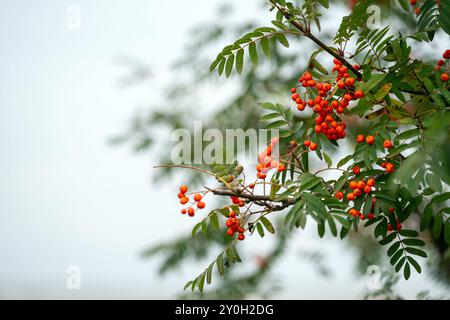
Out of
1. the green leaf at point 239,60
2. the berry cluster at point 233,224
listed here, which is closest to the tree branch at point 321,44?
the green leaf at point 239,60

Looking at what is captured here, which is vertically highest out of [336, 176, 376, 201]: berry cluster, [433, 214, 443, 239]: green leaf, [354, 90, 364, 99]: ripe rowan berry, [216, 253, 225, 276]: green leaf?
[354, 90, 364, 99]: ripe rowan berry

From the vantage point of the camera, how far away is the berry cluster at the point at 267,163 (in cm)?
133

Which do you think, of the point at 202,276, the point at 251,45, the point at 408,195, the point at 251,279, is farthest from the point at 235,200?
the point at 251,279

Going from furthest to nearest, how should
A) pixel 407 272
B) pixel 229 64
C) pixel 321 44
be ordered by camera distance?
pixel 229 64
pixel 407 272
pixel 321 44

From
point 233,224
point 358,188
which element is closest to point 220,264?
point 233,224

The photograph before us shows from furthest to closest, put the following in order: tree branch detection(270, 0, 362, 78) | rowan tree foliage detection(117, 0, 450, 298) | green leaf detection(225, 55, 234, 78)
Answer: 1. green leaf detection(225, 55, 234, 78)
2. tree branch detection(270, 0, 362, 78)
3. rowan tree foliage detection(117, 0, 450, 298)

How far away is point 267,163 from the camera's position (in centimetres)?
135

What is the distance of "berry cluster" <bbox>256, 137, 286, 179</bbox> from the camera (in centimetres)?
133

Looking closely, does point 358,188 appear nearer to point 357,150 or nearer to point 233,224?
point 357,150

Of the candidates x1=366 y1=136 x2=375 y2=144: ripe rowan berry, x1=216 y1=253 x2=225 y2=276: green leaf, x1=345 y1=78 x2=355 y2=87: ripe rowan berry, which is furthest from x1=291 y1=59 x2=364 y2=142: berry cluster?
x1=216 y1=253 x2=225 y2=276: green leaf

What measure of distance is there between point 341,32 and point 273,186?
1.66 ft

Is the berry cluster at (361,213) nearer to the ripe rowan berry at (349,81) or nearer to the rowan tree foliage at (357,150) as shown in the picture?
the rowan tree foliage at (357,150)

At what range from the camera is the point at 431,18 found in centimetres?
156

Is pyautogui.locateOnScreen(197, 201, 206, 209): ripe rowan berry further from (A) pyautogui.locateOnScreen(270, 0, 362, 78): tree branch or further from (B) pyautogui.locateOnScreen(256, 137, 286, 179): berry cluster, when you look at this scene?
(A) pyautogui.locateOnScreen(270, 0, 362, 78): tree branch
